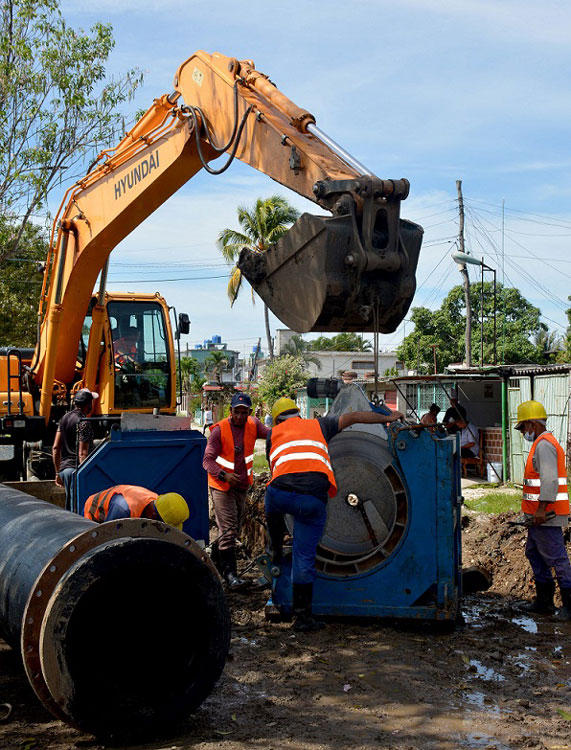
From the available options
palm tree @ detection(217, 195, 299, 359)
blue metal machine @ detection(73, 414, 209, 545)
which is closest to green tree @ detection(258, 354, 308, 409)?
palm tree @ detection(217, 195, 299, 359)

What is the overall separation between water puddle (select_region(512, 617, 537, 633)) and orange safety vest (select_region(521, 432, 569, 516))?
2.86 ft

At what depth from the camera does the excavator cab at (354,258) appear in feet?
17.1

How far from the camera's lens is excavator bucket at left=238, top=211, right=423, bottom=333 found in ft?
17.0

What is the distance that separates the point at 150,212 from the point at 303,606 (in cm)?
472

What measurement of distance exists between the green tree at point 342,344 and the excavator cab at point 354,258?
67393 mm

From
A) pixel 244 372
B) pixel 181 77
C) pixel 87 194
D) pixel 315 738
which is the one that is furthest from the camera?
pixel 244 372

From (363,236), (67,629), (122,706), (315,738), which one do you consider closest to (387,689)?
(315,738)

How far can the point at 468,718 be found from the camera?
4.44 meters

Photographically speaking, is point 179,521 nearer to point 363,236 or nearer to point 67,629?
point 67,629

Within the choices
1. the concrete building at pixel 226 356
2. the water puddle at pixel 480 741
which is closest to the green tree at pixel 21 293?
the water puddle at pixel 480 741

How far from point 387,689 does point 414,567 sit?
4.29 feet

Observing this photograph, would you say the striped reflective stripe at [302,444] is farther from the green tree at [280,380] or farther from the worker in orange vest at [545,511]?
the green tree at [280,380]

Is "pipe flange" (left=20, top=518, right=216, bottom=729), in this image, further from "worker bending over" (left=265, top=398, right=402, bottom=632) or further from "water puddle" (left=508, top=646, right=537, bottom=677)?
"water puddle" (left=508, top=646, right=537, bottom=677)

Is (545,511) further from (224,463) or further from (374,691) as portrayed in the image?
(224,463)
